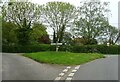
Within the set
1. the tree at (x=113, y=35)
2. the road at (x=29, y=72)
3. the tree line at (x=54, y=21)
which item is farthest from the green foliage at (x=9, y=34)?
the road at (x=29, y=72)

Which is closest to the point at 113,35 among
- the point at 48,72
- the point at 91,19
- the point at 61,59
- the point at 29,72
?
the point at 91,19

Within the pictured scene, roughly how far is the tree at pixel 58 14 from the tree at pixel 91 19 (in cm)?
260

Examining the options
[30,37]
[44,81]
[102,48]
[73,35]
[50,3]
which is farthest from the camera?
[73,35]

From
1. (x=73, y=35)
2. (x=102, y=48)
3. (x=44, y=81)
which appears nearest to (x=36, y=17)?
(x=73, y=35)

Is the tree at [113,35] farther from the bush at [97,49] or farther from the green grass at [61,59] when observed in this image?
the green grass at [61,59]

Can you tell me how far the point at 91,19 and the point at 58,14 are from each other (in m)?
6.98

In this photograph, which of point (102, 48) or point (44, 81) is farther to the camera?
point (102, 48)

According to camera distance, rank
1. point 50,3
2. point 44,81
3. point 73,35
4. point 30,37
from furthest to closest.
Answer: point 73,35 < point 50,3 < point 30,37 < point 44,81

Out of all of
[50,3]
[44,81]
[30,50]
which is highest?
[50,3]

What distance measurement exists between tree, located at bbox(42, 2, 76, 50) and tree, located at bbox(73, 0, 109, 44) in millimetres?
2599

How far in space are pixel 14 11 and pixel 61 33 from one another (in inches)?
400

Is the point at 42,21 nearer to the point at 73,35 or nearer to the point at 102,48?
the point at 73,35

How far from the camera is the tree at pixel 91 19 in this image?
65.8m

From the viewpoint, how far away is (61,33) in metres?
65.1
